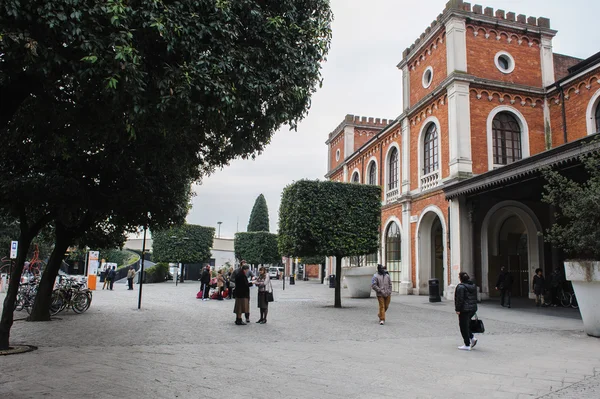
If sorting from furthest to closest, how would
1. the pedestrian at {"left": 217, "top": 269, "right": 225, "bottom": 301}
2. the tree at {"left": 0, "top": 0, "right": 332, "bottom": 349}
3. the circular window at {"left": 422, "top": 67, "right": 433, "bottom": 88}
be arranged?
the circular window at {"left": 422, "top": 67, "right": 433, "bottom": 88}
the pedestrian at {"left": 217, "top": 269, "right": 225, "bottom": 301}
the tree at {"left": 0, "top": 0, "right": 332, "bottom": 349}

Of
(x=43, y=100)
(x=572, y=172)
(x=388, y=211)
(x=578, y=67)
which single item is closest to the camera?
(x=43, y=100)

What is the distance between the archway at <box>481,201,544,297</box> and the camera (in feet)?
65.0

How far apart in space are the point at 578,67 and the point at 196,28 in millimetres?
19945

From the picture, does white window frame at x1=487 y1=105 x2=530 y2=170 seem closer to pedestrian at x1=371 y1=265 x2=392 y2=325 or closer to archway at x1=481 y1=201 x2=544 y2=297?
archway at x1=481 y1=201 x2=544 y2=297

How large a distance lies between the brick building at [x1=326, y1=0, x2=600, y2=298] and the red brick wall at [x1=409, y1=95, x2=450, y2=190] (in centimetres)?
5

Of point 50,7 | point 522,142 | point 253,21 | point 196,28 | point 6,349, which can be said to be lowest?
point 6,349

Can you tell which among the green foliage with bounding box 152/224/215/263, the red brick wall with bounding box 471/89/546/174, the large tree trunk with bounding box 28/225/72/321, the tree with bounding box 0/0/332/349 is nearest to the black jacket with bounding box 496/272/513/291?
the red brick wall with bounding box 471/89/546/174

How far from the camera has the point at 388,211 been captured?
27141 mm

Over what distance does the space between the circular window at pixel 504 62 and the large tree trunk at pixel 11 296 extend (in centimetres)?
2061

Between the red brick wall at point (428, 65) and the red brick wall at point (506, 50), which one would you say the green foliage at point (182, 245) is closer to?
the red brick wall at point (428, 65)

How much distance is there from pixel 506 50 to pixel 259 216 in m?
56.6

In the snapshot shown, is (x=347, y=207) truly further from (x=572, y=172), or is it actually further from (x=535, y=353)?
(x=535, y=353)

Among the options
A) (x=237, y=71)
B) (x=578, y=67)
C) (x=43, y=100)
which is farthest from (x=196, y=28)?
(x=578, y=67)

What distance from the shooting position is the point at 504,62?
70.3 feet
